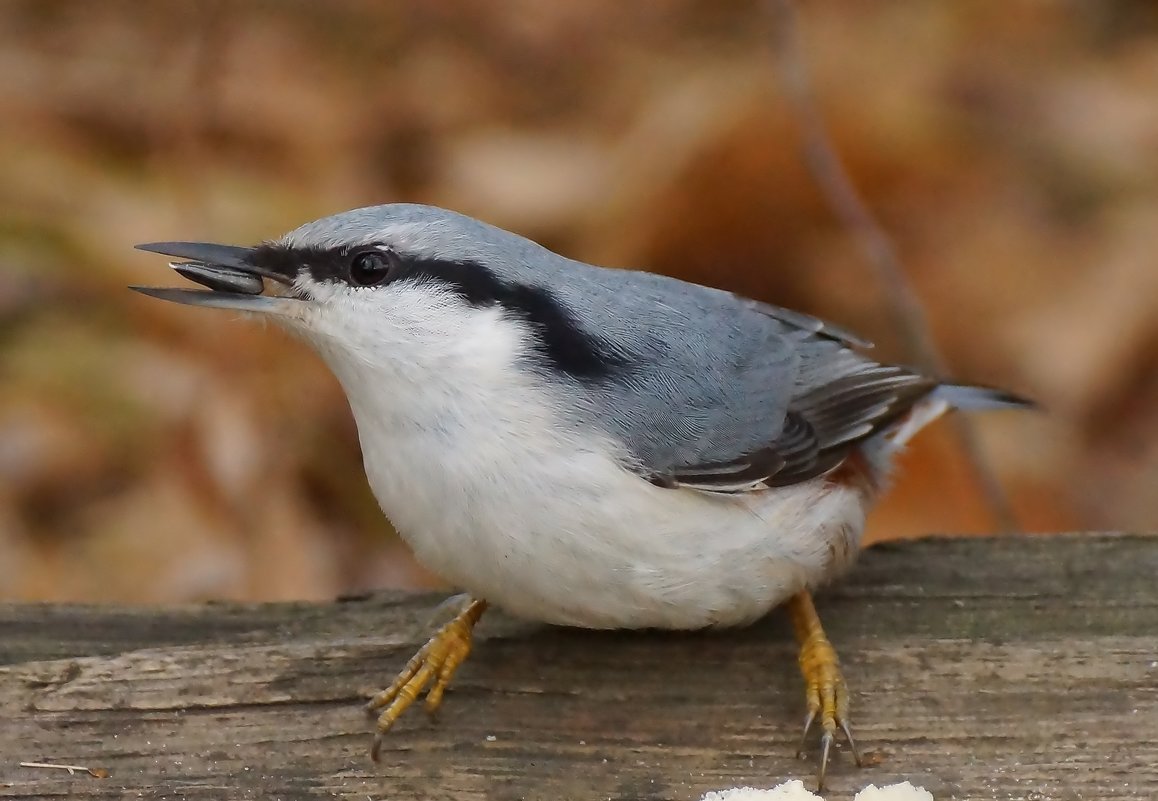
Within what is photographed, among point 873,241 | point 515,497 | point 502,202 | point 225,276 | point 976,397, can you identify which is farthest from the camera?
point 502,202

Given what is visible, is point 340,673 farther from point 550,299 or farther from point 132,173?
point 132,173

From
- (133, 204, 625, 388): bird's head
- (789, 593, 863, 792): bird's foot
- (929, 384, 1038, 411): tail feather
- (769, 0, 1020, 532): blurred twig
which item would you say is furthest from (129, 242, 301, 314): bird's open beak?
(769, 0, 1020, 532): blurred twig

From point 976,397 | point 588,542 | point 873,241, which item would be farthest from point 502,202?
point 588,542

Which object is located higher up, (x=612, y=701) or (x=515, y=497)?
(x=515, y=497)

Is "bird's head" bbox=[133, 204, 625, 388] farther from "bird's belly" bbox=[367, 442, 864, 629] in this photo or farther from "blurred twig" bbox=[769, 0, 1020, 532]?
"blurred twig" bbox=[769, 0, 1020, 532]

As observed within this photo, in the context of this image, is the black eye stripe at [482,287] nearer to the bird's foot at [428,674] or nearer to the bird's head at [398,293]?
the bird's head at [398,293]

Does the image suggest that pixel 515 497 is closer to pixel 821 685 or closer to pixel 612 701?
pixel 612 701

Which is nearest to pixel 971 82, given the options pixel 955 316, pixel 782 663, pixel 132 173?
pixel 955 316

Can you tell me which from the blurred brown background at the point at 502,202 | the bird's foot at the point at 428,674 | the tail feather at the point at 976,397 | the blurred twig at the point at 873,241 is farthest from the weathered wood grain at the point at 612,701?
the blurred brown background at the point at 502,202
